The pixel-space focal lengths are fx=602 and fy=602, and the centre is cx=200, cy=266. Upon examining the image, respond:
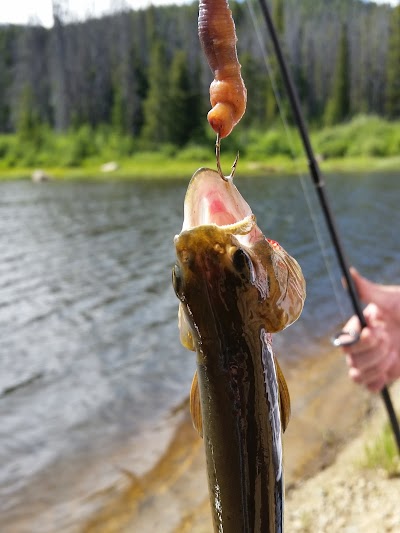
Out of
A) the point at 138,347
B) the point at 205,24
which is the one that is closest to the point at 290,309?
the point at 205,24

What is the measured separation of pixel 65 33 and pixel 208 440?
73127 millimetres

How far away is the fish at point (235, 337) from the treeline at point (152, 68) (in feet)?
177

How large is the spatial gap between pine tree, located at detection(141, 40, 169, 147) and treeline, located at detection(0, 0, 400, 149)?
0.29 m

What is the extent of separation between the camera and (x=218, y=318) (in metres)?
1.36

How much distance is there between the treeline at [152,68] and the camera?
2359 inches

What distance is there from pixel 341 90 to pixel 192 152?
79.9 feet

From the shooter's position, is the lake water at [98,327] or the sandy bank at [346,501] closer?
the sandy bank at [346,501]

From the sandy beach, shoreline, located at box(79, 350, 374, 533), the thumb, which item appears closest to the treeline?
shoreline, located at box(79, 350, 374, 533)

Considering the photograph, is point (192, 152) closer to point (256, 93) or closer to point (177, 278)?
point (256, 93)

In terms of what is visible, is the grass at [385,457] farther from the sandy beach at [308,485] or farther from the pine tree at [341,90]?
the pine tree at [341,90]

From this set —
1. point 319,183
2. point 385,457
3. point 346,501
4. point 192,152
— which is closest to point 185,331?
point 319,183

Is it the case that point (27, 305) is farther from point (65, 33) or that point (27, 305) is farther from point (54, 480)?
point (65, 33)

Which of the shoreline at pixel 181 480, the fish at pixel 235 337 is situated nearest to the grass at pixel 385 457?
the shoreline at pixel 181 480

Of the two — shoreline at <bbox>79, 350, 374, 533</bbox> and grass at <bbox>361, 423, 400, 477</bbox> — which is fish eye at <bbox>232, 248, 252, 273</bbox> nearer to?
grass at <bbox>361, 423, 400, 477</bbox>
